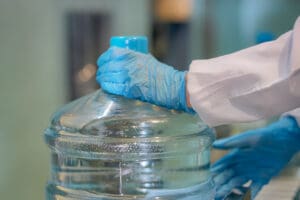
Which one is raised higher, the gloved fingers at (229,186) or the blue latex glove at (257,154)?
the blue latex glove at (257,154)

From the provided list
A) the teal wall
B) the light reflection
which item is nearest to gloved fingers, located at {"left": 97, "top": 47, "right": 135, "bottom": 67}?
the teal wall

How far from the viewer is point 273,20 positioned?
329 centimetres

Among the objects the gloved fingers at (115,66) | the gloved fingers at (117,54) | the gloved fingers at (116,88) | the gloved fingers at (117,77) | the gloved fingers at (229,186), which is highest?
the gloved fingers at (117,54)

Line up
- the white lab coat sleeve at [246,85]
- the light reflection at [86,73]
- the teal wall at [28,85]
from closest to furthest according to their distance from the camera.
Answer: the white lab coat sleeve at [246,85] → the teal wall at [28,85] → the light reflection at [86,73]

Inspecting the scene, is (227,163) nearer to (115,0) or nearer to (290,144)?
(290,144)

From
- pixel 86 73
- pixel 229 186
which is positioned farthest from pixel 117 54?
pixel 86 73

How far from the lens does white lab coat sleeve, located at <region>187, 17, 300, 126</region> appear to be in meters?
0.91

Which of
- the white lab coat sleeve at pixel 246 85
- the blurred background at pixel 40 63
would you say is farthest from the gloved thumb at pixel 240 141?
the blurred background at pixel 40 63

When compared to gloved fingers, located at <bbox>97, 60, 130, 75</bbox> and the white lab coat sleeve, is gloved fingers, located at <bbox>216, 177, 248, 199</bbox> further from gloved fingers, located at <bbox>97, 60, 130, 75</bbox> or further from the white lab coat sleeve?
gloved fingers, located at <bbox>97, 60, 130, 75</bbox>

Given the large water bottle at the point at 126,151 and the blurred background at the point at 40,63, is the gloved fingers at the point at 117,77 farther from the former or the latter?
the blurred background at the point at 40,63

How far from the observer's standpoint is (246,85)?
922 mm

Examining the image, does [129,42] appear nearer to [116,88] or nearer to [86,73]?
[116,88]

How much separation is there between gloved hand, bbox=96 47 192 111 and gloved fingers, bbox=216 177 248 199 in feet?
0.57

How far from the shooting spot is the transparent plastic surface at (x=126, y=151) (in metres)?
0.95
